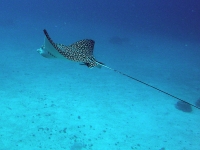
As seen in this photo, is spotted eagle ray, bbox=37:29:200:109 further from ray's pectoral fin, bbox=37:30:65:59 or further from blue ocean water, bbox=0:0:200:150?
blue ocean water, bbox=0:0:200:150

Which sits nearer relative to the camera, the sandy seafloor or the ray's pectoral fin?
the ray's pectoral fin

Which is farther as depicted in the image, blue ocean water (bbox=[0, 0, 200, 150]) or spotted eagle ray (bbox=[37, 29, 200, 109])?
blue ocean water (bbox=[0, 0, 200, 150])

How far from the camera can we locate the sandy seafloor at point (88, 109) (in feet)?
22.1

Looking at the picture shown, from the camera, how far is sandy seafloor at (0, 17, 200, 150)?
6.73 metres

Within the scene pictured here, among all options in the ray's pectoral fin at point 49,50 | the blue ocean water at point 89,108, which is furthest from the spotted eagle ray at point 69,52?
the blue ocean water at point 89,108

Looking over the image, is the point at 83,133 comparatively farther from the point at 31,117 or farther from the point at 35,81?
the point at 35,81

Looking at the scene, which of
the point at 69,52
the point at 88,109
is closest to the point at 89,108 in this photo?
the point at 88,109

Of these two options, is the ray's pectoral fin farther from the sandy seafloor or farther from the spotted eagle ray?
the sandy seafloor

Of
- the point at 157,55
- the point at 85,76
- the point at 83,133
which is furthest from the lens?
the point at 157,55

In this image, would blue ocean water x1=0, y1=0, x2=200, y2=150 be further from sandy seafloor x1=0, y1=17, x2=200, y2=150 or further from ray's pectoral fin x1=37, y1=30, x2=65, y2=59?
ray's pectoral fin x1=37, y1=30, x2=65, y2=59

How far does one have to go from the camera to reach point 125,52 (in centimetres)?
1964

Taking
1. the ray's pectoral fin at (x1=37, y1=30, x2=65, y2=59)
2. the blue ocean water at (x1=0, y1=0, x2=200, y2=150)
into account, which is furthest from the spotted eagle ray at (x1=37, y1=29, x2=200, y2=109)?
the blue ocean water at (x1=0, y1=0, x2=200, y2=150)

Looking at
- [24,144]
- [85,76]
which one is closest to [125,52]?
[85,76]

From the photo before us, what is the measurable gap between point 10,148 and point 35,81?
492cm
